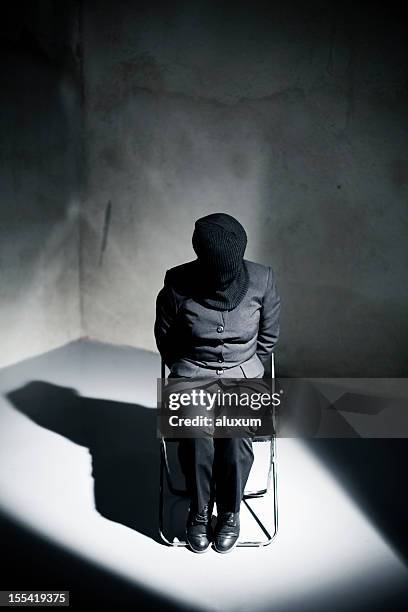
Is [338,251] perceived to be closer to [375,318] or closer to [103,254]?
[375,318]

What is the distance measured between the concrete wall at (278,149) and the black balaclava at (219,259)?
73.2 inches

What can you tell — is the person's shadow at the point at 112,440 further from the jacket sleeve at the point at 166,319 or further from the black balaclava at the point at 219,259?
the black balaclava at the point at 219,259

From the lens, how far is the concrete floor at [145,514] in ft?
7.36

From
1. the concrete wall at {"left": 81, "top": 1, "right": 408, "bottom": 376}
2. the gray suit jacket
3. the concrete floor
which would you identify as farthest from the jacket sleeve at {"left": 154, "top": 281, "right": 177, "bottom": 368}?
the concrete wall at {"left": 81, "top": 1, "right": 408, "bottom": 376}

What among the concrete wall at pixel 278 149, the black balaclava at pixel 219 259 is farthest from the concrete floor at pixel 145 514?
the concrete wall at pixel 278 149

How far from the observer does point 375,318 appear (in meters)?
4.15

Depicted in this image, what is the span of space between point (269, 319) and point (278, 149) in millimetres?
1887

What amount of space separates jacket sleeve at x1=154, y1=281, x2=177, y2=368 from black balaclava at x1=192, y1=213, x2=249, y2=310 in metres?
0.14

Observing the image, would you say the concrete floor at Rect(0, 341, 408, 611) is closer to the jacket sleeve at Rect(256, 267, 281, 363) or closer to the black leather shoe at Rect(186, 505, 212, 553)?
the black leather shoe at Rect(186, 505, 212, 553)

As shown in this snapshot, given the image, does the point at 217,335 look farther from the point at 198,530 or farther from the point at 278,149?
the point at 278,149

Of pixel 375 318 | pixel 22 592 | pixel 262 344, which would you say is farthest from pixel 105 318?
pixel 22 592

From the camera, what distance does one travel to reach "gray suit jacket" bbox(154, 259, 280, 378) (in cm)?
247

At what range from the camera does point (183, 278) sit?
2539 millimetres

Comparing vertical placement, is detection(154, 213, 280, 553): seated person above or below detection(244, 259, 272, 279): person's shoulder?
below
